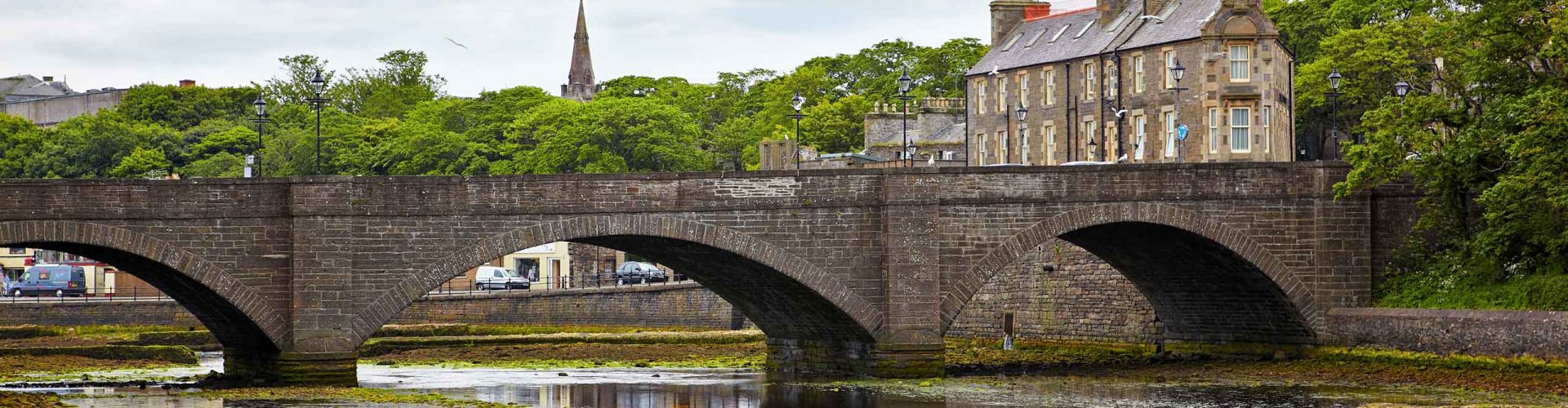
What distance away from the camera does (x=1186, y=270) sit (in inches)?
2034

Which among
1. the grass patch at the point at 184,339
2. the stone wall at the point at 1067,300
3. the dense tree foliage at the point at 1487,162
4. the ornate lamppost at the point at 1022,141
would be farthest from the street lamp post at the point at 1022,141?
the grass patch at the point at 184,339

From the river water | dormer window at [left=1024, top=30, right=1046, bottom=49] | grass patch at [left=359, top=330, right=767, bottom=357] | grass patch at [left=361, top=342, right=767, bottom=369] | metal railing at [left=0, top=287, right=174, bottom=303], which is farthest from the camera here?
dormer window at [left=1024, top=30, right=1046, bottom=49]

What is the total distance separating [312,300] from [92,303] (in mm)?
38622

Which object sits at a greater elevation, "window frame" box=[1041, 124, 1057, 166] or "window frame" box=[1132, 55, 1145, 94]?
"window frame" box=[1132, 55, 1145, 94]

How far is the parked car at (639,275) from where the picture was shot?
3305 inches

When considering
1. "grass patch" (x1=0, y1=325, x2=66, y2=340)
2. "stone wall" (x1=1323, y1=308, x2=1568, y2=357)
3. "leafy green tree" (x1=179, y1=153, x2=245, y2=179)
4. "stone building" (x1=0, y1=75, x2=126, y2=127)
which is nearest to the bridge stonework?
"stone wall" (x1=1323, y1=308, x2=1568, y2=357)

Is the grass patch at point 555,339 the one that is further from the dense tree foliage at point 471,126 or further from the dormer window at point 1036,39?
the dense tree foliage at point 471,126

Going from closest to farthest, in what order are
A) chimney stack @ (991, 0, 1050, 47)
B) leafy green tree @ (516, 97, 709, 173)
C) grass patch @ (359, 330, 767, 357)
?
grass patch @ (359, 330, 767, 357), chimney stack @ (991, 0, 1050, 47), leafy green tree @ (516, 97, 709, 173)

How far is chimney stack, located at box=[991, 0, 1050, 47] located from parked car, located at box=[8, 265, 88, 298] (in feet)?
123

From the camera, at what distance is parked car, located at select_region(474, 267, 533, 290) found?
85.9 m

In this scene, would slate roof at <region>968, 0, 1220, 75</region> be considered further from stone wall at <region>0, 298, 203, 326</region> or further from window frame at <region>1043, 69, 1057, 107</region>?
stone wall at <region>0, 298, 203, 326</region>

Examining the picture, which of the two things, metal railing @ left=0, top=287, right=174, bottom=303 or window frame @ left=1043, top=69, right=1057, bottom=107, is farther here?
metal railing @ left=0, top=287, right=174, bottom=303

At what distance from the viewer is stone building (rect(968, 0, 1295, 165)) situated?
67062 millimetres

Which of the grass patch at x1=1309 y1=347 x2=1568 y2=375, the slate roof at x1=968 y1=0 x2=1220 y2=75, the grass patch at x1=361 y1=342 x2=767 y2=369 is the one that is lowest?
the grass patch at x1=361 y1=342 x2=767 y2=369
